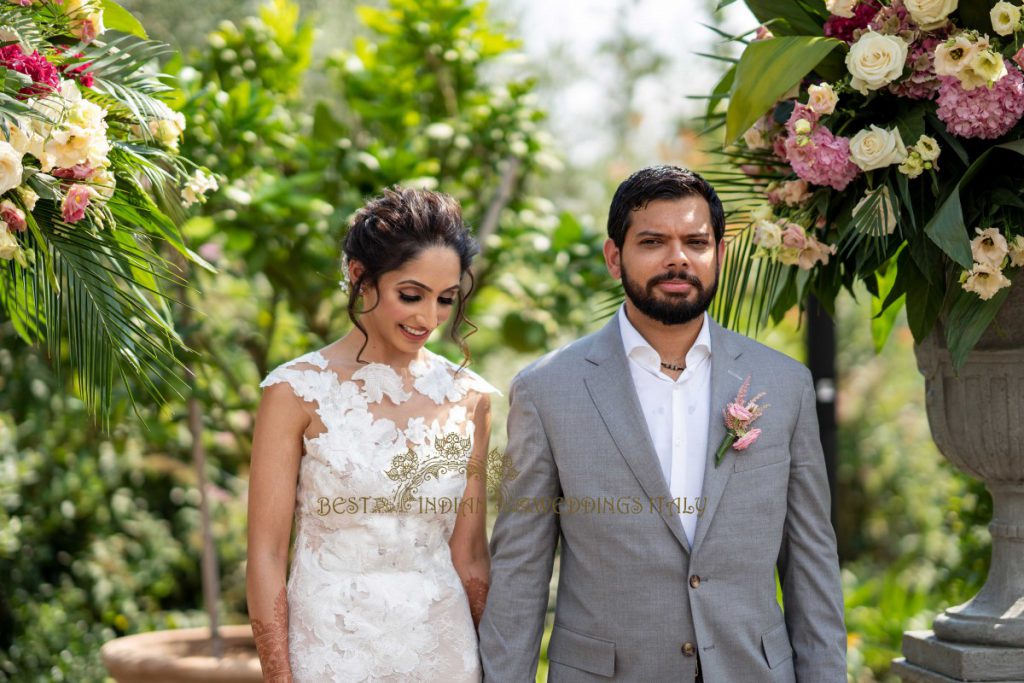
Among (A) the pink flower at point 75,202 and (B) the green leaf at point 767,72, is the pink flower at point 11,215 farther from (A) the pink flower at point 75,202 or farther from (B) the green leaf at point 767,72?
(B) the green leaf at point 767,72

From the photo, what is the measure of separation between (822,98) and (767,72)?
0.56ft

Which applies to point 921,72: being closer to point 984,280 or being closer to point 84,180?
point 984,280

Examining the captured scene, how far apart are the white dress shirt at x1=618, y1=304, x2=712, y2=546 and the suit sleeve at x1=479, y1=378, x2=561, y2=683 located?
0.29 metres

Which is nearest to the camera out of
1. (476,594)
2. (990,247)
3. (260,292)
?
(990,247)

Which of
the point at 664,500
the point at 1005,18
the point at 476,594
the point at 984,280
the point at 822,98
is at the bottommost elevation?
the point at 476,594

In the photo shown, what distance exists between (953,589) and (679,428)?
149 inches

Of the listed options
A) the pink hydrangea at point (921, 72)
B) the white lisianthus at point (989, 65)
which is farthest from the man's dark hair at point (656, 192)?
the white lisianthus at point (989, 65)

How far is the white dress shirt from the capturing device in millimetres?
2781

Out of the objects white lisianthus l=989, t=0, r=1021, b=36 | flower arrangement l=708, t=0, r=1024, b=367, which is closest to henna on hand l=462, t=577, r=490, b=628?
flower arrangement l=708, t=0, r=1024, b=367

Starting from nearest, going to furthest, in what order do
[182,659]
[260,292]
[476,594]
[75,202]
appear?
[75,202] < [476,594] < [182,659] < [260,292]

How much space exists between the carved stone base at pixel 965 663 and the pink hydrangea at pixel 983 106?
144 cm

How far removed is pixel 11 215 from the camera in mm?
2604

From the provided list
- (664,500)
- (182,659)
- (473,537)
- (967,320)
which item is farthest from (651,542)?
(182,659)

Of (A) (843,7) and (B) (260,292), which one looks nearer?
(A) (843,7)
